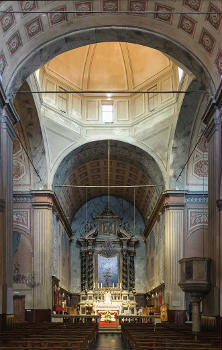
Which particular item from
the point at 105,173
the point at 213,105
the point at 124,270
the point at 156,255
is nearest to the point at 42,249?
the point at 156,255

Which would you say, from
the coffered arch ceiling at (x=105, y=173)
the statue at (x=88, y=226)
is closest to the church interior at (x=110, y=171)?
the coffered arch ceiling at (x=105, y=173)

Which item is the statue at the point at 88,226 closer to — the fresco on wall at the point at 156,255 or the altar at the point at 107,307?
the fresco on wall at the point at 156,255

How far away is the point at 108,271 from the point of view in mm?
38938

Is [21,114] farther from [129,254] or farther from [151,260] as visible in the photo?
[129,254]

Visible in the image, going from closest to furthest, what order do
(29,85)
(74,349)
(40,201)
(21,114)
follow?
(74,349)
(29,85)
(21,114)
(40,201)

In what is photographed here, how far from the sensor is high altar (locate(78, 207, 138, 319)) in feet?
124

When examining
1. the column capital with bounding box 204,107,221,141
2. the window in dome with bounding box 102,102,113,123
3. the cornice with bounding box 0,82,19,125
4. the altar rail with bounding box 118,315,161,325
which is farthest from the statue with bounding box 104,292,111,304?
the cornice with bounding box 0,82,19,125

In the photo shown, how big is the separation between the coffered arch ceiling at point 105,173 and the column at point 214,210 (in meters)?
10.2

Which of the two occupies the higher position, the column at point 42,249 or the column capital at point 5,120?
the column capital at point 5,120

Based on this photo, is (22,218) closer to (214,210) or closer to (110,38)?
(110,38)

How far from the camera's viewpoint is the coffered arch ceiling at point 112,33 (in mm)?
16047

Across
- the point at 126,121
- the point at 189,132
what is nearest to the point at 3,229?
the point at 189,132

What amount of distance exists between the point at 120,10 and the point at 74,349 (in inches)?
430

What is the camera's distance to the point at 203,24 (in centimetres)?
1616
